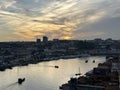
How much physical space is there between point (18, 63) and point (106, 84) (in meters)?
12.9

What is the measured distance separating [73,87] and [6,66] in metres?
10.9

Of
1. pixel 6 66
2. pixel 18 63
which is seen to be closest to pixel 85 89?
pixel 6 66

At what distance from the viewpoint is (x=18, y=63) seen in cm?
Result: 2092

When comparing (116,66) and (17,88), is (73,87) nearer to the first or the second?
(17,88)

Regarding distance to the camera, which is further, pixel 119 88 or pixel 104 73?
pixel 104 73

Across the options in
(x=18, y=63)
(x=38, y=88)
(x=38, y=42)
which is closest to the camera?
(x=38, y=88)

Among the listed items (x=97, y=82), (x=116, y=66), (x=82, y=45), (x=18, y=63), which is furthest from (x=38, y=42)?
(x=97, y=82)

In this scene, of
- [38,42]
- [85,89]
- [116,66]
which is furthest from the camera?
[38,42]

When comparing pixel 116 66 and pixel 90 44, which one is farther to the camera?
pixel 90 44

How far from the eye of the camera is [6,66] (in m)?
18.9

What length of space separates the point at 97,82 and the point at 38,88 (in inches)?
81.0

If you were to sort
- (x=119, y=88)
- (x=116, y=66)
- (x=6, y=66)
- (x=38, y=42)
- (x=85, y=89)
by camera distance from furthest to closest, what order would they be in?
(x=38, y=42) < (x=6, y=66) < (x=116, y=66) < (x=85, y=89) < (x=119, y=88)

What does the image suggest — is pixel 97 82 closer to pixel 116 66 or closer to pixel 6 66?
pixel 116 66

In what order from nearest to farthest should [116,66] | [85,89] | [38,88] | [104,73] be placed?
[85,89], [38,88], [104,73], [116,66]
